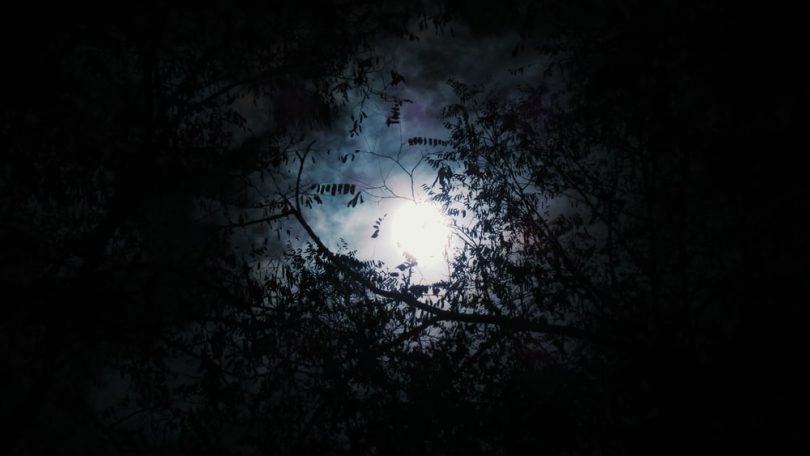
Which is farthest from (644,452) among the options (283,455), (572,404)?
(283,455)

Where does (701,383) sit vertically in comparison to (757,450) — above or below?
above

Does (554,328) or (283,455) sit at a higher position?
(554,328)

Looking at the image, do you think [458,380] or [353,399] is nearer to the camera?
[353,399]

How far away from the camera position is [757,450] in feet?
14.2

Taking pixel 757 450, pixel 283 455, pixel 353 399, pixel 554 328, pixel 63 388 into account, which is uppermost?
pixel 63 388

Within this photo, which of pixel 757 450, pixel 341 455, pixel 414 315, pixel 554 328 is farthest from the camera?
pixel 414 315

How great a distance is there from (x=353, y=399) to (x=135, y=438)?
13.5 ft

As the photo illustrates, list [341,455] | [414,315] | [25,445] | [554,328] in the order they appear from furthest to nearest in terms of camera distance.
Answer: [25,445] < [414,315] < [341,455] < [554,328]

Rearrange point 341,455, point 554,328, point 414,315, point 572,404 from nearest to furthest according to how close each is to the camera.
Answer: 1. point 554,328
2. point 341,455
3. point 572,404
4. point 414,315

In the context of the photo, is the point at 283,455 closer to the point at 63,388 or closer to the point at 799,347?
the point at 63,388

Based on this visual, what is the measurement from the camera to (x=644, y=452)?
16.8 ft

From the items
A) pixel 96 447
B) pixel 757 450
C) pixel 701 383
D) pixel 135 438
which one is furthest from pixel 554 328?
pixel 96 447

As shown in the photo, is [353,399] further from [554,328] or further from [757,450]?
[757,450]

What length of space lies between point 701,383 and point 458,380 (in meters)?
2.65
